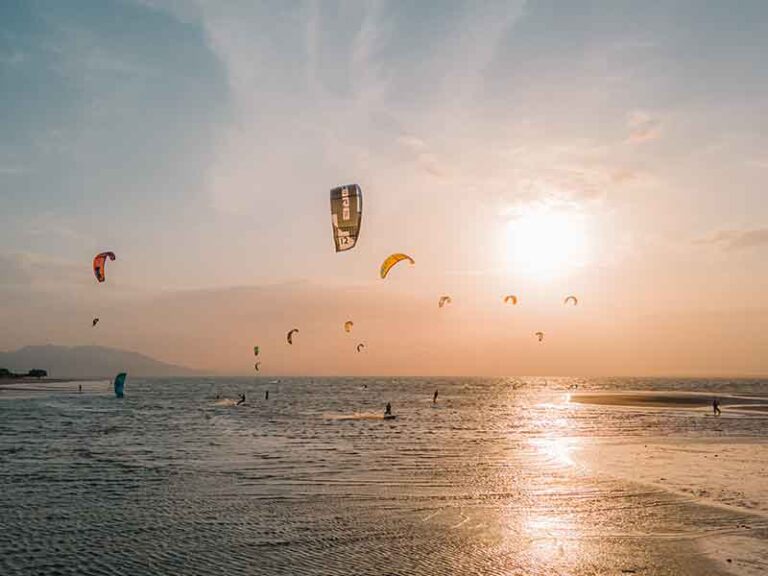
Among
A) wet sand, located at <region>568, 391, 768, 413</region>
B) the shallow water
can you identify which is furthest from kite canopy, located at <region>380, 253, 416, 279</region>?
wet sand, located at <region>568, 391, 768, 413</region>

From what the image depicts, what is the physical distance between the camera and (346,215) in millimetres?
20703

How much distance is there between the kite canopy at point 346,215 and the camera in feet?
67.2

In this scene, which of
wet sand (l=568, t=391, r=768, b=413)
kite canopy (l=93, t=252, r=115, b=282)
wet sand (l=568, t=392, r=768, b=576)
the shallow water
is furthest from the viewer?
wet sand (l=568, t=391, r=768, b=413)

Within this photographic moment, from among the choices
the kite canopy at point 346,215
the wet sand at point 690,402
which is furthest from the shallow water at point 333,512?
the wet sand at point 690,402

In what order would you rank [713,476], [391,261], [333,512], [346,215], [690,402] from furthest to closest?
1. [690,402]
2. [391,261]
3. [346,215]
4. [713,476]
5. [333,512]

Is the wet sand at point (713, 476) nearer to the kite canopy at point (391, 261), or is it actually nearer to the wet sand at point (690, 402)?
the kite canopy at point (391, 261)

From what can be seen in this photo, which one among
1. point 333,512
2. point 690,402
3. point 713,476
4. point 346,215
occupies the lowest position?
point 690,402

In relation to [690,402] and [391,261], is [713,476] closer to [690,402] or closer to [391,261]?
[391,261]

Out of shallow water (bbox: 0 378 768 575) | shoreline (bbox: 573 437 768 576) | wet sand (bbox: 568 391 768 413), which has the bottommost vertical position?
wet sand (bbox: 568 391 768 413)

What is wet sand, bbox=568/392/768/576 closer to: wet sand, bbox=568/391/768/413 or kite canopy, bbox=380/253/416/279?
kite canopy, bbox=380/253/416/279

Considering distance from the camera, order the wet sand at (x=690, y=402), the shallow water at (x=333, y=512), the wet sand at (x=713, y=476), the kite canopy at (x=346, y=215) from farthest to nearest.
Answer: the wet sand at (x=690, y=402)
the kite canopy at (x=346, y=215)
the wet sand at (x=713, y=476)
the shallow water at (x=333, y=512)

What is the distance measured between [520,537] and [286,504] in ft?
18.3

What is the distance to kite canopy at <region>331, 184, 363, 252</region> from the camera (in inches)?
806

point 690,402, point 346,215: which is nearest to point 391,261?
Result: point 346,215
